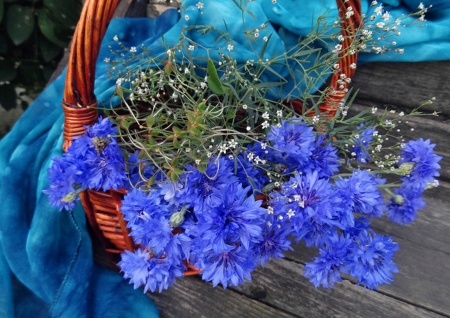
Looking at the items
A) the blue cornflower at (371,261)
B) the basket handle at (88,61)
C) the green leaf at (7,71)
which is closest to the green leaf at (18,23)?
the green leaf at (7,71)

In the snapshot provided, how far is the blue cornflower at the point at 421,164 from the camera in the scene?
0.49m

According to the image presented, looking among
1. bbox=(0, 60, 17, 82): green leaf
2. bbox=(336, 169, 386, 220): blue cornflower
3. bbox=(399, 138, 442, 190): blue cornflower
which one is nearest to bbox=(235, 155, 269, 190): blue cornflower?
bbox=(336, 169, 386, 220): blue cornflower

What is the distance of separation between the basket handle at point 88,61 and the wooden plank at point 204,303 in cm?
33

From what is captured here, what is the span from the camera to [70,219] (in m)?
0.68

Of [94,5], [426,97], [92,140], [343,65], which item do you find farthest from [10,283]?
[426,97]

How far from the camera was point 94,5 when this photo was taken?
1.52ft

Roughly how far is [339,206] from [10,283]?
0.58 meters

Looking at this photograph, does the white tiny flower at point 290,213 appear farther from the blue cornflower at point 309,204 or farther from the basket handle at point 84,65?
the basket handle at point 84,65

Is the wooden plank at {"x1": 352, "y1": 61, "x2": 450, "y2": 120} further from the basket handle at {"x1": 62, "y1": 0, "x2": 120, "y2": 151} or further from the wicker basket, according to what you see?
the basket handle at {"x1": 62, "y1": 0, "x2": 120, "y2": 151}

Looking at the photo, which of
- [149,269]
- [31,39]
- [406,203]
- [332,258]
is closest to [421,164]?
[406,203]

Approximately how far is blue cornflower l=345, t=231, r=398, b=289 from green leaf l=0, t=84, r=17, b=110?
1023 mm

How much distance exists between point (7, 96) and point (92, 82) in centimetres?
72

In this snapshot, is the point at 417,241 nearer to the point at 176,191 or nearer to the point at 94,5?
the point at 176,191

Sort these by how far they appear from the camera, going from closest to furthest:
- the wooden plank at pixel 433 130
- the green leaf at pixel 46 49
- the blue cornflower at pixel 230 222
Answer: the blue cornflower at pixel 230 222, the wooden plank at pixel 433 130, the green leaf at pixel 46 49
